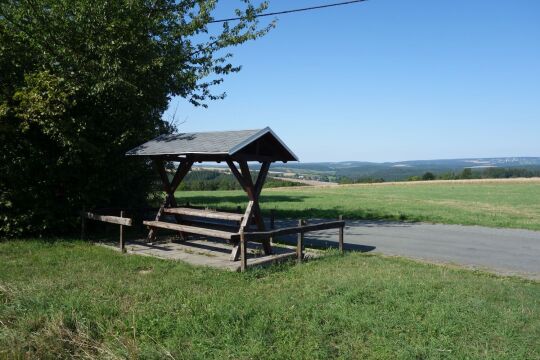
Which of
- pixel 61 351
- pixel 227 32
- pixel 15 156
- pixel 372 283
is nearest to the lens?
pixel 61 351

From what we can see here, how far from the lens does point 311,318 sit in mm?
5871

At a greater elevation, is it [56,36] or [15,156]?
[56,36]

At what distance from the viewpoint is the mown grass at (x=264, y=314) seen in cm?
501

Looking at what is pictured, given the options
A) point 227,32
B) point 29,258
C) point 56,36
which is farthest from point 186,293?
point 227,32

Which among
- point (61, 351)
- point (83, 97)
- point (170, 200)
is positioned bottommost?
point (61, 351)

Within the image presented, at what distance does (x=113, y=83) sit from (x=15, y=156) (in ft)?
10.9

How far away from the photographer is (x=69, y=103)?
11727 mm

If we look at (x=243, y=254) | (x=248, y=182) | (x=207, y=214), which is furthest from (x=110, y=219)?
(x=243, y=254)

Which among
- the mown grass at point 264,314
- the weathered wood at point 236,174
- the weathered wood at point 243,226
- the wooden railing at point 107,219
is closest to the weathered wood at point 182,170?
the wooden railing at point 107,219

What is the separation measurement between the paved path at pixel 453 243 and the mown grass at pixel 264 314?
6.34 ft

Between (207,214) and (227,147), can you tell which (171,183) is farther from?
(227,147)

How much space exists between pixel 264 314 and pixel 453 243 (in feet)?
29.7

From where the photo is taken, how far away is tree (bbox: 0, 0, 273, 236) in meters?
11.6

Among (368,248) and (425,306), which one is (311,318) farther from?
(368,248)
